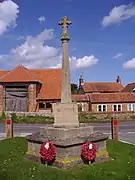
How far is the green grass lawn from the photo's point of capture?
29.1ft

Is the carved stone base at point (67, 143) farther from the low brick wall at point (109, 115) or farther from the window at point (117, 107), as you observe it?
the window at point (117, 107)

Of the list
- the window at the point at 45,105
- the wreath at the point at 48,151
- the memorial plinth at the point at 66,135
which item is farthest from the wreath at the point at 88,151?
the window at the point at 45,105

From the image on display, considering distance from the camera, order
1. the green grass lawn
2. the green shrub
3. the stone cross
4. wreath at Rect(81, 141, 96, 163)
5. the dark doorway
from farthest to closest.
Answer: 1. the dark doorway
2. the green shrub
3. the stone cross
4. wreath at Rect(81, 141, 96, 163)
5. the green grass lawn

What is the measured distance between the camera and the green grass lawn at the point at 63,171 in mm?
8883

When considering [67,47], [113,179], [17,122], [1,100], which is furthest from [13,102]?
[113,179]

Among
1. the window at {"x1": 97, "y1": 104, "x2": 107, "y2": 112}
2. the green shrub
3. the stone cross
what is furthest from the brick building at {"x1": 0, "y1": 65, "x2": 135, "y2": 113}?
the stone cross

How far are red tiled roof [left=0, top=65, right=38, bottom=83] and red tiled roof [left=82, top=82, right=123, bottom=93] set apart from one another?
2269 centimetres

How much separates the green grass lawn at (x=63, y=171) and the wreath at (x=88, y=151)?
0.31m

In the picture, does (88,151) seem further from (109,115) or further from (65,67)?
(109,115)

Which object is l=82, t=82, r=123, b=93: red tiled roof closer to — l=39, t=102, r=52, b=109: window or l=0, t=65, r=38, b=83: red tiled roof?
l=39, t=102, r=52, b=109: window

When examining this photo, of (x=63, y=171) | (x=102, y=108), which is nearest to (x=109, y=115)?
(x=102, y=108)

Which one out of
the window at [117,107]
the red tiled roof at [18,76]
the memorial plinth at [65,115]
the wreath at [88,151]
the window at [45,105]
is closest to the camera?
the wreath at [88,151]

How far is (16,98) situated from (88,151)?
32050 mm

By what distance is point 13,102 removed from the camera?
41.2m
